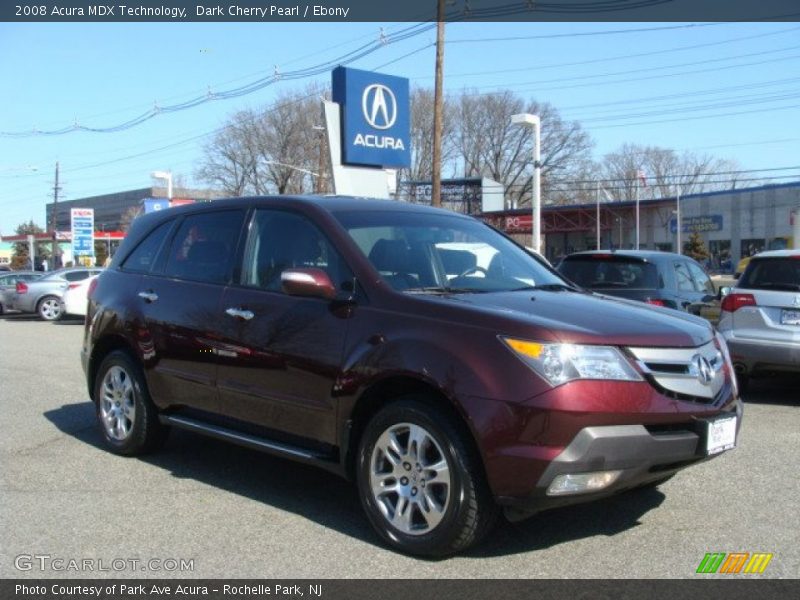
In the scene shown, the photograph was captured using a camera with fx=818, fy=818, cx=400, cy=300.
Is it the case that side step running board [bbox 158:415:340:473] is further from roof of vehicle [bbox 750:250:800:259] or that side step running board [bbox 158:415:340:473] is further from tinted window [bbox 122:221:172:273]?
roof of vehicle [bbox 750:250:800:259]

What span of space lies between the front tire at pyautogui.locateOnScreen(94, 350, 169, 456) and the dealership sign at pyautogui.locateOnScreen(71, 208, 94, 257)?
124 feet

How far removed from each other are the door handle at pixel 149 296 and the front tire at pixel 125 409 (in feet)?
1.70

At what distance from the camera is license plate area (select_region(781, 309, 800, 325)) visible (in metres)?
8.19

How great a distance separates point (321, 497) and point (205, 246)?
6.37ft

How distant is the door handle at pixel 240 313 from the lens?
5074mm

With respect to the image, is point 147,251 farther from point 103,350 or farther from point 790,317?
Result: point 790,317

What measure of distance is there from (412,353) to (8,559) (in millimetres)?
2347

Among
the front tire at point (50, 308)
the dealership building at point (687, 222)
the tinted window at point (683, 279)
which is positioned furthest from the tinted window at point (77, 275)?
the dealership building at point (687, 222)

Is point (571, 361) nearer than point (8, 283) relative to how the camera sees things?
Yes

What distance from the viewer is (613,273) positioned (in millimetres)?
9656

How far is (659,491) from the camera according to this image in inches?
209

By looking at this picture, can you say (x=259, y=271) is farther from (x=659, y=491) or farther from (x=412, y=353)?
(x=659, y=491)

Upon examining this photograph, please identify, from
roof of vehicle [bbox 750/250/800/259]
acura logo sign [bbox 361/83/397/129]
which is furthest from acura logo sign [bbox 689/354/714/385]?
acura logo sign [bbox 361/83/397/129]

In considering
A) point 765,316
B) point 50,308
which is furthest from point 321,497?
point 50,308
